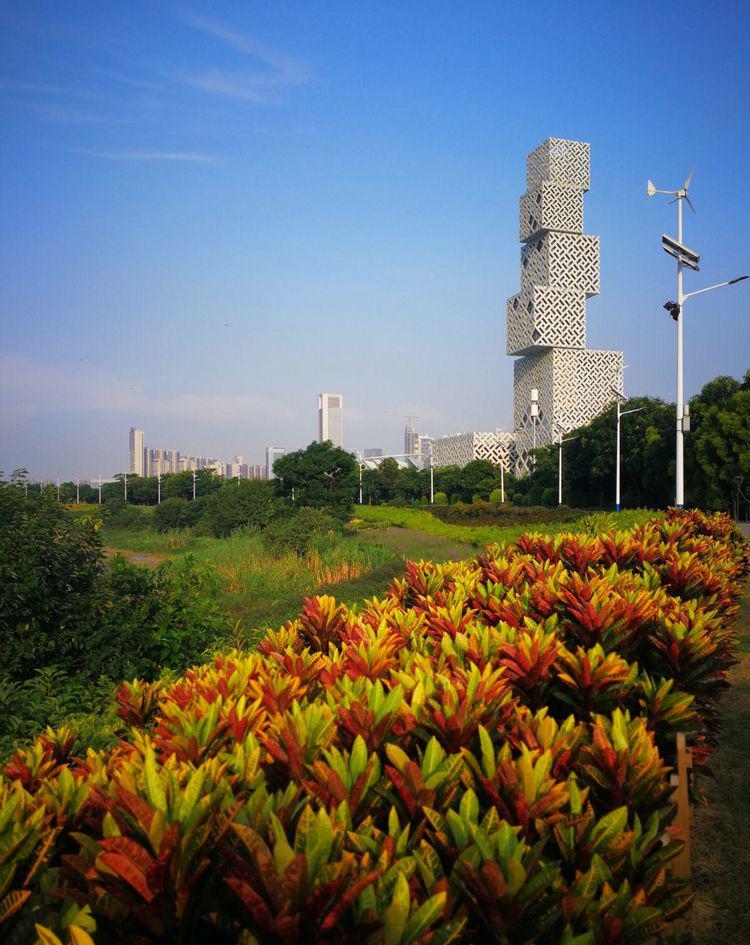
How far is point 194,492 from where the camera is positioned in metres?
59.3

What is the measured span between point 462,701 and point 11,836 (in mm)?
1371

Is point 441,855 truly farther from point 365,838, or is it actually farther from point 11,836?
point 11,836

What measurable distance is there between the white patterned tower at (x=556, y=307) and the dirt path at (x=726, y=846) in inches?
2865

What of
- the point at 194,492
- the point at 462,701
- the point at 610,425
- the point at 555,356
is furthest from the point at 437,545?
the point at 555,356

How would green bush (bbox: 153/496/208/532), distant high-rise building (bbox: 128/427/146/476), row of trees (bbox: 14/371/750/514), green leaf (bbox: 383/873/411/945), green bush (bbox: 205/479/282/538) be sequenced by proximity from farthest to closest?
1. distant high-rise building (bbox: 128/427/146/476)
2. green bush (bbox: 153/496/208/532)
3. row of trees (bbox: 14/371/750/514)
4. green bush (bbox: 205/479/282/538)
5. green leaf (bbox: 383/873/411/945)

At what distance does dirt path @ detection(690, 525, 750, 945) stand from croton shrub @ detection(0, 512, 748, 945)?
69 centimetres

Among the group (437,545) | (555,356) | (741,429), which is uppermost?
(555,356)

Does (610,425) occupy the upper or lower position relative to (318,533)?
upper

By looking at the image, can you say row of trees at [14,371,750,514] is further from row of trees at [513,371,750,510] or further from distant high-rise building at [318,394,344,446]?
distant high-rise building at [318,394,344,446]

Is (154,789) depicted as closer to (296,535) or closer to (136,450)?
(296,535)

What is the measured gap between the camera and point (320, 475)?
32594 mm

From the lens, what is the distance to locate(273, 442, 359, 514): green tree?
104 feet

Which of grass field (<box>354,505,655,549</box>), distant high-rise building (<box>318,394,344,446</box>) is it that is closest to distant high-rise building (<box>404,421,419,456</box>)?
distant high-rise building (<box>318,394,344,446</box>)

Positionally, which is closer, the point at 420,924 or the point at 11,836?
the point at 420,924
